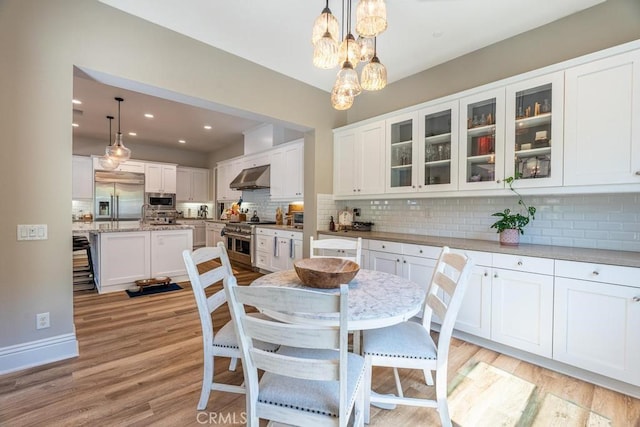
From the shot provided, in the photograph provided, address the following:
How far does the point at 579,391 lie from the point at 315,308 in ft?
7.11

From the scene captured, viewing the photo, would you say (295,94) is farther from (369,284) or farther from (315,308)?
(315,308)

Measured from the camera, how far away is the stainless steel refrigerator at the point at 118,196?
6434 millimetres

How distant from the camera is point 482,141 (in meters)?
2.71

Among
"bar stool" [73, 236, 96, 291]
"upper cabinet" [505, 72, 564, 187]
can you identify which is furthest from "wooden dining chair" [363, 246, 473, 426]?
"bar stool" [73, 236, 96, 291]

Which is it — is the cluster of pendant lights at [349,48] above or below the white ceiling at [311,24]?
below

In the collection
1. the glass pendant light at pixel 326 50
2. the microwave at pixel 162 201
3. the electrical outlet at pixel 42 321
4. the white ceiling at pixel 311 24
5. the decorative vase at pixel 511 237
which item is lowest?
the electrical outlet at pixel 42 321

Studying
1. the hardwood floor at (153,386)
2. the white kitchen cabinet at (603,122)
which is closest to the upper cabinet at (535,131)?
the white kitchen cabinet at (603,122)

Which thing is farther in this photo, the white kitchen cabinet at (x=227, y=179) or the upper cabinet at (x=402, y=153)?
the white kitchen cabinet at (x=227, y=179)

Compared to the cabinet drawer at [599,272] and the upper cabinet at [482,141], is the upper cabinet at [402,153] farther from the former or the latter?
the cabinet drawer at [599,272]

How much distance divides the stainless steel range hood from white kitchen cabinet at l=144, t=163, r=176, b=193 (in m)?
2.45

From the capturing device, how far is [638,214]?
2.12 meters

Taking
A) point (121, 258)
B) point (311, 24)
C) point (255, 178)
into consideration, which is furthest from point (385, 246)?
point (121, 258)

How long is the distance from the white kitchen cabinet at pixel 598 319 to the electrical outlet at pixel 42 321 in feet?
12.5

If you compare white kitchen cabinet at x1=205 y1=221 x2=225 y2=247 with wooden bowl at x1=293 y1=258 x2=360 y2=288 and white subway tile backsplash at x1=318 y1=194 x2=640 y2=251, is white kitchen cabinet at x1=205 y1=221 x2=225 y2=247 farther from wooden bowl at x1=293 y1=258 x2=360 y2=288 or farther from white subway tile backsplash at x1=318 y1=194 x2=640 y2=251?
wooden bowl at x1=293 y1=258 x2=360 y2=288
